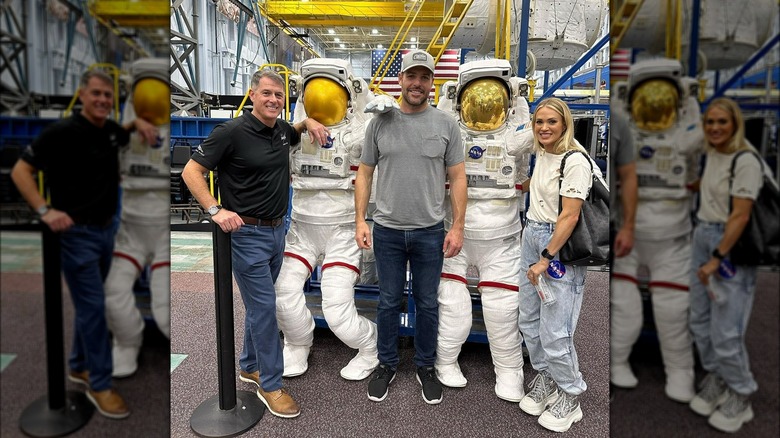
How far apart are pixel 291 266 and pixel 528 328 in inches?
66.5

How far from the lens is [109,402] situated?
502 millimetres

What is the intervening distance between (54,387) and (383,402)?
9.70ft

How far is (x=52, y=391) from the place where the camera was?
1.53 feet

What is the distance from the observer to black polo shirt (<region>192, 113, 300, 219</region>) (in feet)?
9.45

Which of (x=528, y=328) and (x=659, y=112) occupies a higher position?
(x=659, y=112)

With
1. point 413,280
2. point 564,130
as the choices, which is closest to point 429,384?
point 413,280

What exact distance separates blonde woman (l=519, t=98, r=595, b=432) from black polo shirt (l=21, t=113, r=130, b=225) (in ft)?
8.10

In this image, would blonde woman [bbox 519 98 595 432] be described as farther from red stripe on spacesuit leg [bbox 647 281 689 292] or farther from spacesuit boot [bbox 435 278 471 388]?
red stripe on spacesuit leg [bbox 647 281 689 292]

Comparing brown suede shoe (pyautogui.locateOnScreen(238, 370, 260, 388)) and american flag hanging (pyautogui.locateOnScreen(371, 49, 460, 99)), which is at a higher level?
american flag hanging (pyautogui.locateOnScreen(371, 49, 460, 99))

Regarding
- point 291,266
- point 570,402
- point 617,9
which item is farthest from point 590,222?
point 617,9

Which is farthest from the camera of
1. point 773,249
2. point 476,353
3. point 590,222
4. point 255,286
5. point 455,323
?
point 476,353

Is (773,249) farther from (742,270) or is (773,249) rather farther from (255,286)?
(255,286)

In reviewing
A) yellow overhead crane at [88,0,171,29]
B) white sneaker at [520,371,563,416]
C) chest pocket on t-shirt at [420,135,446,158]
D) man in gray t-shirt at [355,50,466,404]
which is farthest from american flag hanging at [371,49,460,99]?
yellow overhead crane at [88,0,171,29]

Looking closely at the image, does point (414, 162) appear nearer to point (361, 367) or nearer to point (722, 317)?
point (361, 367)
